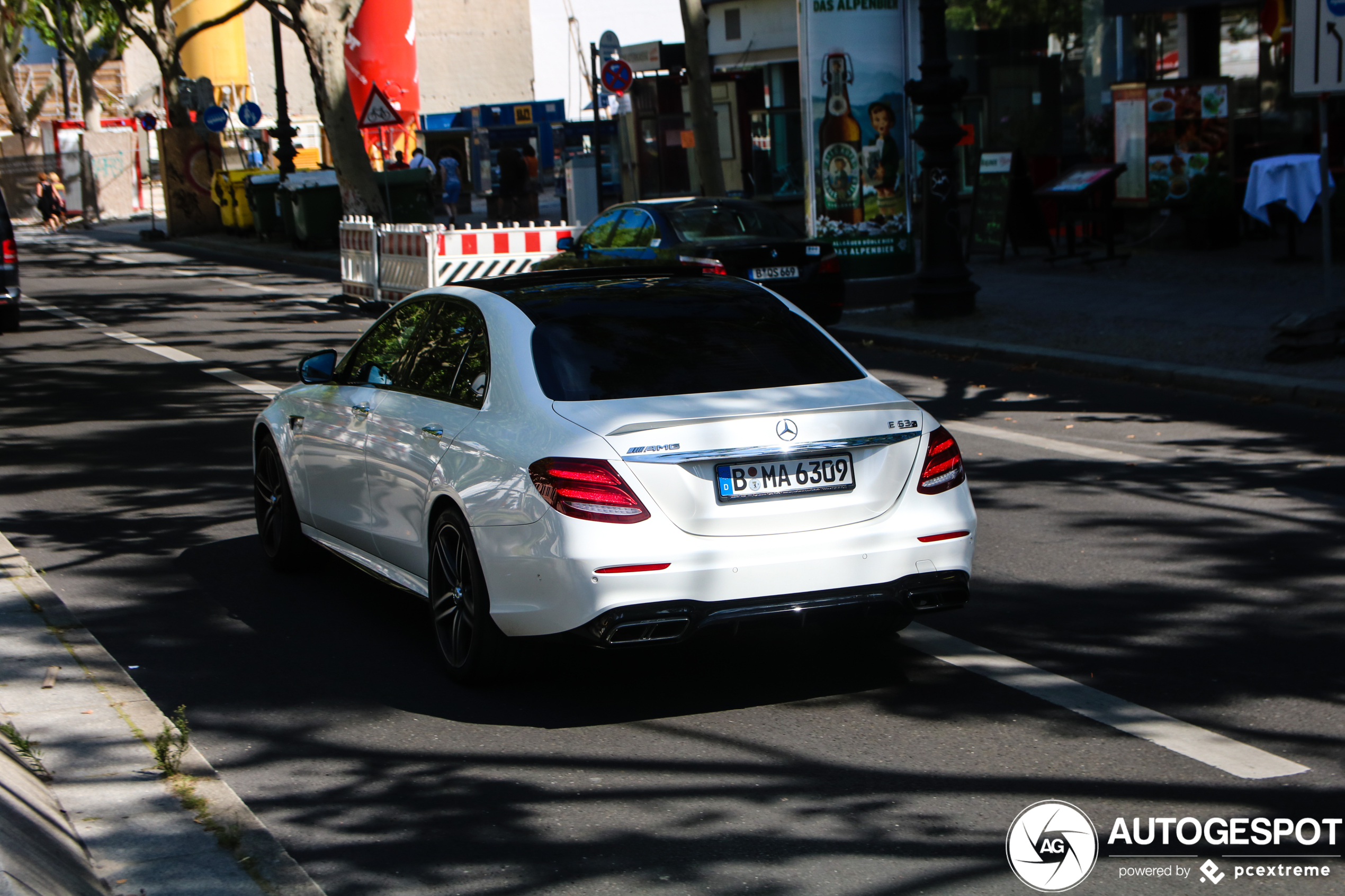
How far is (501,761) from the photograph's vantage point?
489 centimetres

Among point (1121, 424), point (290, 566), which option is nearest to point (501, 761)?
point (290, 566)

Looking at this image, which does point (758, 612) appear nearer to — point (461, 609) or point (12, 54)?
point (461, 609)

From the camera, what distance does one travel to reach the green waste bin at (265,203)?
117 ft

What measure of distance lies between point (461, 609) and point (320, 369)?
1.92 metres

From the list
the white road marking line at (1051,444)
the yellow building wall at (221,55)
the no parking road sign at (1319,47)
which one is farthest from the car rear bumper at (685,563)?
the yellow building wall at (221,55)

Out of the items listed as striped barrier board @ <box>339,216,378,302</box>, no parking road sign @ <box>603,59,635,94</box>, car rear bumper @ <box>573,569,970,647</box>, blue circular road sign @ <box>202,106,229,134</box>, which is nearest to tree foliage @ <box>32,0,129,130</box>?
blue circular road sign @ <box>202,106,229,134</box>

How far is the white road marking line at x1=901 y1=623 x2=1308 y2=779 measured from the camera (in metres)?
4.63

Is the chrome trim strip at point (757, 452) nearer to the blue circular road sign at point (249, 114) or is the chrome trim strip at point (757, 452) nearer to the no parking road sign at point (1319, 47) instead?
the no parking road sign at point (1319, 47)

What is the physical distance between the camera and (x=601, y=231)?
54.4ft

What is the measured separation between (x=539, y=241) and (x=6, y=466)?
34.7 ft

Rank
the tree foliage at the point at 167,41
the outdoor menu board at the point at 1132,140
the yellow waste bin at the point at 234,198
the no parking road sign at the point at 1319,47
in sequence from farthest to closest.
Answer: the tree foliage at the point at 167,41, the yellow waste bin at the point at 234,198, the outdoor menu board at the point at 1132,140, the no parking road sign at the point at 1319,47

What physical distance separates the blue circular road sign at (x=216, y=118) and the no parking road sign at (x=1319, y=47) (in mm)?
32122

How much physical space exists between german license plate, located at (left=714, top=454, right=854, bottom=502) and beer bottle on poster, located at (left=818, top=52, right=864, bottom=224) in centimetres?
1324

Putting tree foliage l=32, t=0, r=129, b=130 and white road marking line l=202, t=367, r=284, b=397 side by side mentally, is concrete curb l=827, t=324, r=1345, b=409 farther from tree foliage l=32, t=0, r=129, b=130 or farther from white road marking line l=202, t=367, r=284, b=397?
tree foliage l=32, t=0, r=129, b=130
